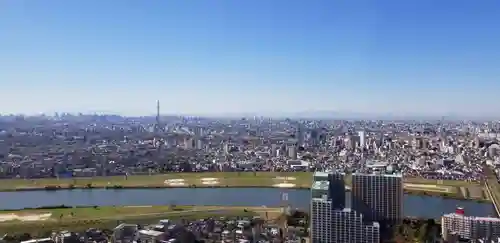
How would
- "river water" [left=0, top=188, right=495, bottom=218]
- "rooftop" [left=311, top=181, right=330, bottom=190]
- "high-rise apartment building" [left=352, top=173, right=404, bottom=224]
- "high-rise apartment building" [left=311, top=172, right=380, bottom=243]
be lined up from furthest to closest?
"river water" [left=0, top=188, right=495, bottom=218], "high-rise apartment building" [left=352, top=173, right=404, bottom=224], "rooftop" [left=311, top=181, right=330, bottom=190], "high-rise apartment building" [left=311, top=172, right=380, bottom=243]

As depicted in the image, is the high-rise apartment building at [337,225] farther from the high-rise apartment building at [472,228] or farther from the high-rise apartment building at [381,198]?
the high-rise apartment building at [472,228]

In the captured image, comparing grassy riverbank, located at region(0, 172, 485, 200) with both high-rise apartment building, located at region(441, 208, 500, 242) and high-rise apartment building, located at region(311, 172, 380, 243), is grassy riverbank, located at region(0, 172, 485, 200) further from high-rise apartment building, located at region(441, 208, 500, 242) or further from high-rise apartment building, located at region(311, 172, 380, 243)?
high-rise apartment building, located at region(311, 172, 380, 243)

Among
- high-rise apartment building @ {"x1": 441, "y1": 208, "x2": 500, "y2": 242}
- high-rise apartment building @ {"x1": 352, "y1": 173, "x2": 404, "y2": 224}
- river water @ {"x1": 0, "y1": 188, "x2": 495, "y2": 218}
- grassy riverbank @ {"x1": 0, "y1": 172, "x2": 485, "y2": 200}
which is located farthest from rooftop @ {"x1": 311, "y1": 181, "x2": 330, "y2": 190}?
grassy riverbank @ {"x1": 0, "y1": 172, "x2": 485, "y2": 200}

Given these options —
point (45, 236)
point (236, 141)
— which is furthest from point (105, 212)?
point (236, 141)

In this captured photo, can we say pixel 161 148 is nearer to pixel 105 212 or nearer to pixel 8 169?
pixel 8 169

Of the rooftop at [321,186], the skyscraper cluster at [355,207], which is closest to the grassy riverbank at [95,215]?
the skyscraper cluster at [355,207]

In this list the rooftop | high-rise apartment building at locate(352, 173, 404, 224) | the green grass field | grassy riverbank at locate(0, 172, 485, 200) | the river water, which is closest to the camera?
the rooftop

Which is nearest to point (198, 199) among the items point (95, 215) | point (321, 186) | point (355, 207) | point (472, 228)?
point (95, 215)
